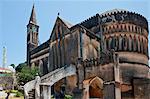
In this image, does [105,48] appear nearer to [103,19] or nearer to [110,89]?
[103,19]

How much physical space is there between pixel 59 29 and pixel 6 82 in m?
14.4

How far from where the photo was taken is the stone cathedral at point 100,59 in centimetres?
2848

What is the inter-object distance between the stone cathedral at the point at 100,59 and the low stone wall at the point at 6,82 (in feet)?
29.2

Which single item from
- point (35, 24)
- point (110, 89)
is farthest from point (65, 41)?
point (35, 24)

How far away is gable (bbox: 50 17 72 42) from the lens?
3805 cm

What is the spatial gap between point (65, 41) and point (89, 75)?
8.80m

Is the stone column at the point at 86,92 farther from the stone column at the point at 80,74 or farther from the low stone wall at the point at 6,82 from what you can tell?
the low stone wall at the point at 6,82

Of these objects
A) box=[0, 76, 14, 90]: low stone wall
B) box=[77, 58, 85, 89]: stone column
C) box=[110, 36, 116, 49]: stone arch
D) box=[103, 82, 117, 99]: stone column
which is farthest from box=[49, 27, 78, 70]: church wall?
box=[0, 76, 14, 90]: low stone wall

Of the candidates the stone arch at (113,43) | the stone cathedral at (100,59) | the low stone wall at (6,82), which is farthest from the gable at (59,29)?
the low stone wall at (6,82)

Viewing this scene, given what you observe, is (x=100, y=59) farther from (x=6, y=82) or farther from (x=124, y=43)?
(x=6, y=82)

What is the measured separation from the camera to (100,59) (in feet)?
96.5

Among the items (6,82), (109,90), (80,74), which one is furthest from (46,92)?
(6,82)

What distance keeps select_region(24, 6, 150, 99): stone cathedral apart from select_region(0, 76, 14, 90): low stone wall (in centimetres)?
889

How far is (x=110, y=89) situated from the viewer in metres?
27.1
